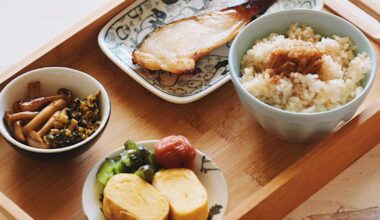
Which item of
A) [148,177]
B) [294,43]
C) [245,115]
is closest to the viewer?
[148,177]

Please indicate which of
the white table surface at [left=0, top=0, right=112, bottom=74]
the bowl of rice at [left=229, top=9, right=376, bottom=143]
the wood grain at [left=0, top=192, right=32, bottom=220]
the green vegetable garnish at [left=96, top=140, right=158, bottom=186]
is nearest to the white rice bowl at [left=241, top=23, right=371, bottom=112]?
the bowl of rice at [left=229, top=9, right=376, bottom=143]

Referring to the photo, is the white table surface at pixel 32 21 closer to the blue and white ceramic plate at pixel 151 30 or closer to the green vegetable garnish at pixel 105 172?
the blue and white ceramic plate at pixel 151 30

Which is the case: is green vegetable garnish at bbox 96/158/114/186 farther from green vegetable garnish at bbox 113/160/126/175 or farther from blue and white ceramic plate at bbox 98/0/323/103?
blue and white ceramic plate at bbox 98/0/323/103

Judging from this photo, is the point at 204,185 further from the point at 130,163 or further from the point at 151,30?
the point at 151,30

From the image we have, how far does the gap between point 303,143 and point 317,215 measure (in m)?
0.16

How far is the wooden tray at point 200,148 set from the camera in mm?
1544

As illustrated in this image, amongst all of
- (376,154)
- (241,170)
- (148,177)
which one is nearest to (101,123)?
(148,177)

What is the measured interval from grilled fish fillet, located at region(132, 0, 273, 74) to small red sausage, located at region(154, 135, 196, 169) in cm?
26

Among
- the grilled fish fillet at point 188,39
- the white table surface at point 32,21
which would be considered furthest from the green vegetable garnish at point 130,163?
the white table surface at point 32,21

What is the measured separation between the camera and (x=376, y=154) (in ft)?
5.79

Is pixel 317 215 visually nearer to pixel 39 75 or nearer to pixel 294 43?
pixel 294 43

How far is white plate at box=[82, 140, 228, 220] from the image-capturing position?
1473 millimetres

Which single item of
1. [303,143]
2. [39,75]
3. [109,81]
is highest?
[39,75]

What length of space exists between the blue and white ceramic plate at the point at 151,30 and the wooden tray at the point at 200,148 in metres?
0.03
